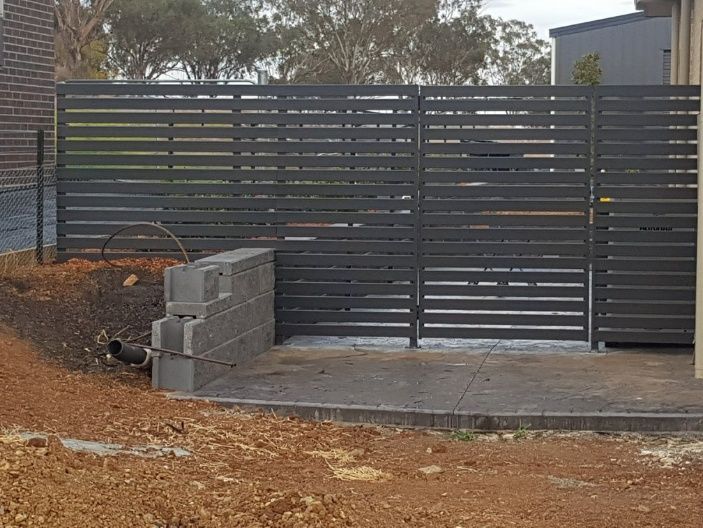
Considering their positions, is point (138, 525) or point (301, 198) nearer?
point (138, 525)

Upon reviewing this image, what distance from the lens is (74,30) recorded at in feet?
168

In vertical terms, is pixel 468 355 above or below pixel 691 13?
below

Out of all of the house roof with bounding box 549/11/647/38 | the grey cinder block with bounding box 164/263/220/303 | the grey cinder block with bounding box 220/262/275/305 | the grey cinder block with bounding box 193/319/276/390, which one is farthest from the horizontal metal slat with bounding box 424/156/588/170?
the house roof with bounding box 549/11/647/38

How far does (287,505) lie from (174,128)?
21.8 feet

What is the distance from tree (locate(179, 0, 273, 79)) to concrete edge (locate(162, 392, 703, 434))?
181 ft

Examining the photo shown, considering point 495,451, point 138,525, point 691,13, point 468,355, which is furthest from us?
point 691,13

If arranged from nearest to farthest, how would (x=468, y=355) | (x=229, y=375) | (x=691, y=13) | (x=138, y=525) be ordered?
(x=138, y=525)
(x=229, y=375)
(x=468, y=355)
(x=691, y=13)

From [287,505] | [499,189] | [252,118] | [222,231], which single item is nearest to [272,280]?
[222,231]

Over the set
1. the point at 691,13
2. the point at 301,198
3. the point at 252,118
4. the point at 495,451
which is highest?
the point at 691,13

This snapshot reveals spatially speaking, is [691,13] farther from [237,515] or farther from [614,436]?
[237,515]

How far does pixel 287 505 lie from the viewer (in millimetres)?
5055

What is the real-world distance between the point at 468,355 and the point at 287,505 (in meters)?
5.58

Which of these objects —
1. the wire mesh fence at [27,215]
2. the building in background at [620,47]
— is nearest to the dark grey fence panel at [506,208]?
Result: the wire mesh fence at [27,215]

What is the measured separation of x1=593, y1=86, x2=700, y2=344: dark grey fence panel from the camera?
10.4 metres
